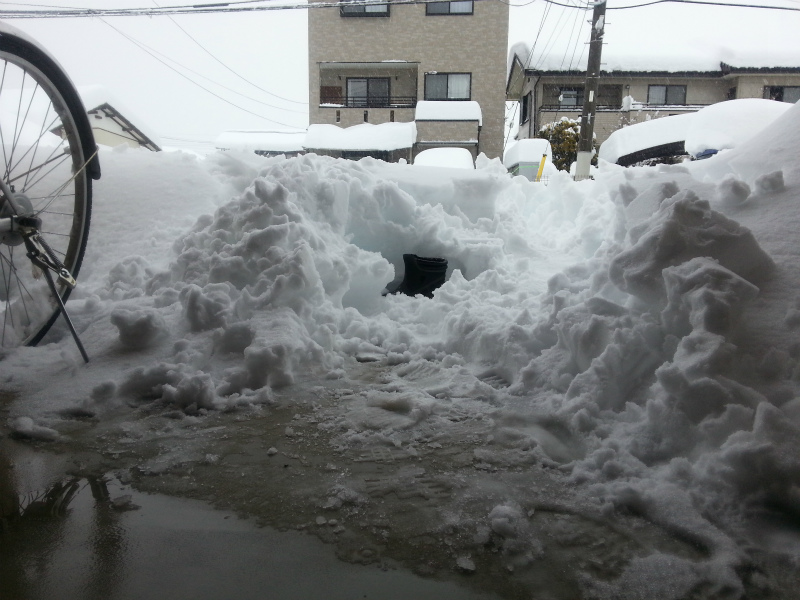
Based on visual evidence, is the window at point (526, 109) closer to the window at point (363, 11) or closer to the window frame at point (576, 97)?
the window frame at point (576, 97)

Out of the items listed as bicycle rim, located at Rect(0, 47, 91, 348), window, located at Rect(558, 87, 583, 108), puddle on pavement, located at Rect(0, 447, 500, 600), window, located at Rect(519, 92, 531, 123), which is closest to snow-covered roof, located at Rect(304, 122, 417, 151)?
window, located at Rect(558, 87, 583, 108)

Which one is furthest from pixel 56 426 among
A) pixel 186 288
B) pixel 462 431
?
pixel 462 431

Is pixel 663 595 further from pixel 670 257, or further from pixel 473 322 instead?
pixel 473 322

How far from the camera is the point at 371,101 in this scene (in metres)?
19.2

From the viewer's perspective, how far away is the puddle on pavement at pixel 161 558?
1.25 m

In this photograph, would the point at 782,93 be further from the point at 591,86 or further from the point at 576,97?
the point at 591,86

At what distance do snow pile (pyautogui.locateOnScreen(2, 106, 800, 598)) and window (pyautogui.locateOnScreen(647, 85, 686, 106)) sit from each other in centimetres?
1867

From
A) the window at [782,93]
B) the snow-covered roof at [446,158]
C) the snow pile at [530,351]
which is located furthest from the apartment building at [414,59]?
the snow pile at [530,351]

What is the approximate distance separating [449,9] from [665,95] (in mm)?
8546

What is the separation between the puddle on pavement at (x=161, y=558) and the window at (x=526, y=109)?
890 inches

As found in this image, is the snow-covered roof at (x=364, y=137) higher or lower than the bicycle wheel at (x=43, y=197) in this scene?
higher

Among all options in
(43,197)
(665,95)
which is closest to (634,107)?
(665,95)

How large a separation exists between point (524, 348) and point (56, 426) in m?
2.05

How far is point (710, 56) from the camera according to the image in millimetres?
19375
